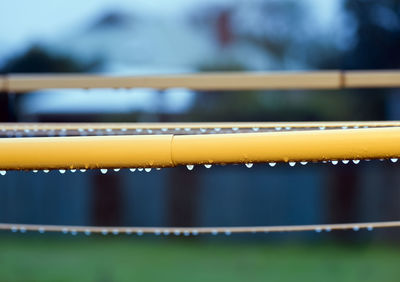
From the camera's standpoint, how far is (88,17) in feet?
9.29

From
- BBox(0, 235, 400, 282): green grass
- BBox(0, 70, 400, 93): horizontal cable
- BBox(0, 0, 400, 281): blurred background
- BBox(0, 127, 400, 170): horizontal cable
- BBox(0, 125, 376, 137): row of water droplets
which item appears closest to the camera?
BBox(0, 127, 400, 170): horizontal cable

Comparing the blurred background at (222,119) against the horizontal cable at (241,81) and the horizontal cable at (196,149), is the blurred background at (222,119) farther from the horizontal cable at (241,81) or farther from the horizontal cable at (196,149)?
the horizontal cable at (196,149)

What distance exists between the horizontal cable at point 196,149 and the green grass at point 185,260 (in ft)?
6.07

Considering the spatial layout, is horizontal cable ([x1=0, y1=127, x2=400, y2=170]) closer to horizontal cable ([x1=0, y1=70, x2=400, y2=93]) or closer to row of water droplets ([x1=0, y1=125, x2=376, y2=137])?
row of water droplets ([x1=0, y1=125, x2=376, y2=137])

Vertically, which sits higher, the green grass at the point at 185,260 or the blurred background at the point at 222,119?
the blurred background at the point at 222,119

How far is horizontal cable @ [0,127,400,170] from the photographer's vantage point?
0.41 m

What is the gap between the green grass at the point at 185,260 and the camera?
2.27 meters

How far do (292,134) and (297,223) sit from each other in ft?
7.37

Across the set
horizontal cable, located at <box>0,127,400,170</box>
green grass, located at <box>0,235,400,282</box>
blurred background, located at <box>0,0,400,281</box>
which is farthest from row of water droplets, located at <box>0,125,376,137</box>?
blurred background, located at <box>0,0,400,281</box>

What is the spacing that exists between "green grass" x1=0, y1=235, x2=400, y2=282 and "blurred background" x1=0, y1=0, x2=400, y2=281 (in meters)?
0.01

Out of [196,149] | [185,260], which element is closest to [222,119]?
[185,260]

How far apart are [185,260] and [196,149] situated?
2.14m

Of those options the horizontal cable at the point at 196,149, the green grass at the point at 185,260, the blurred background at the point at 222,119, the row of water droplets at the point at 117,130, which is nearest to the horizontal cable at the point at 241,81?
the row of water droplets at the point at 117,130

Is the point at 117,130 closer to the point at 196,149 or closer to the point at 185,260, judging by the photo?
the point at 196,149
